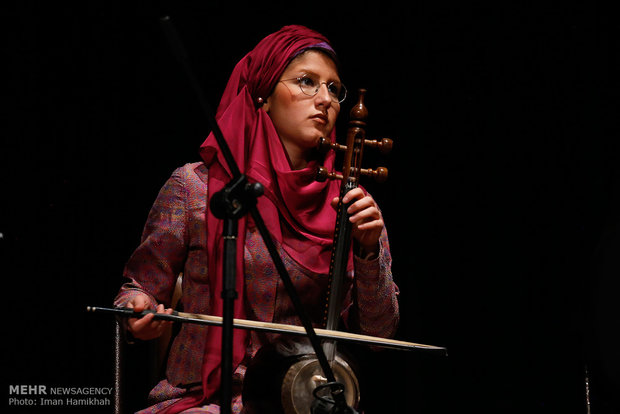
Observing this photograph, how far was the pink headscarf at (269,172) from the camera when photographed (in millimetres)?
1652

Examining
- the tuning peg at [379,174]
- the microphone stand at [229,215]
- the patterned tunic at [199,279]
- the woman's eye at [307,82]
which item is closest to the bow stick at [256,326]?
the microphone stand at [229,215]

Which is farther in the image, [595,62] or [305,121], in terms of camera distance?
[595,62]

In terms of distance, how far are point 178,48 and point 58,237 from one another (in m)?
1.20

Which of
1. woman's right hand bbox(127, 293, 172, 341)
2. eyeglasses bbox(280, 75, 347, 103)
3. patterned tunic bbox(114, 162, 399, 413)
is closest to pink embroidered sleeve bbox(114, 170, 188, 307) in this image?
patterned tunic bbox(114, 162, 399, 413)

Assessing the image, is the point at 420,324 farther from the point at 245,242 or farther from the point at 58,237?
the point at 58,237

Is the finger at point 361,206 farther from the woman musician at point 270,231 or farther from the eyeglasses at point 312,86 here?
the eyeglasses at point 312,86

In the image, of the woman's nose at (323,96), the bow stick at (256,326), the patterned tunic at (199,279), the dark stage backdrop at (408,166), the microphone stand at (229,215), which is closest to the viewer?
the microphone stand at (229,215)

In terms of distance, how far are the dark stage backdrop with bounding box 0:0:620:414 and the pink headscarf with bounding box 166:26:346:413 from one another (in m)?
0.51

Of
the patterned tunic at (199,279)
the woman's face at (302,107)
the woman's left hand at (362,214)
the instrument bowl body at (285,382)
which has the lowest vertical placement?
the instrument bowl body at (285,382)

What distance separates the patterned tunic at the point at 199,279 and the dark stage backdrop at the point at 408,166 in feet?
1.51

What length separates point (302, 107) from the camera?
177 cm

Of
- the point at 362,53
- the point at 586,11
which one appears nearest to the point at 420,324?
the point at 362,53

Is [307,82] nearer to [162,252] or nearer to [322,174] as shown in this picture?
[322,174]

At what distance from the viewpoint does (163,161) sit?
2.20m
